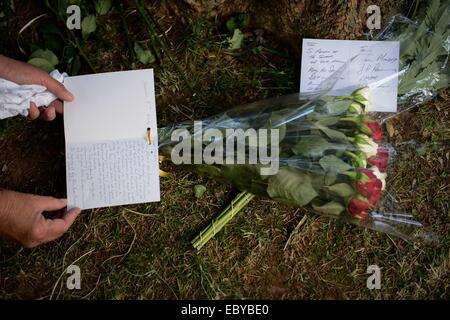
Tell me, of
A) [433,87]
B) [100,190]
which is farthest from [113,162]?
[433,87]

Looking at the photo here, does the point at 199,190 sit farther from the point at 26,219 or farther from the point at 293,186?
the point at 26,219

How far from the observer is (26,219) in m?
1.11

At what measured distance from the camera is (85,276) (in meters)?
1.27

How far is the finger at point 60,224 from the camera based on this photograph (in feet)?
3.73

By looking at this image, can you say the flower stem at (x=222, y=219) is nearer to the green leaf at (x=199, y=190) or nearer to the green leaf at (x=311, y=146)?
the green leaf at (x=199, y=190)

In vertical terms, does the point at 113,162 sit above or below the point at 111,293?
above

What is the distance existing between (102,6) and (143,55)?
0.20m

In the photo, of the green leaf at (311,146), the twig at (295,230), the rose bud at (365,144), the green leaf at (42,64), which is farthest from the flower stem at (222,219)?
the green leaf at (42,64)

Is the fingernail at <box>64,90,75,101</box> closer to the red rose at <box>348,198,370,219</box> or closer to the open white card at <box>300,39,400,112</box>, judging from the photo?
the open white card at <box>300,39,400,112</box>

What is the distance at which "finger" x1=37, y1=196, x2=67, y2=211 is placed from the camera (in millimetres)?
1134

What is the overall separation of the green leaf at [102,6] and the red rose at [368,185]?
2.91 ft

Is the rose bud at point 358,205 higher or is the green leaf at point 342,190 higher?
the green leaf at point 342,190
